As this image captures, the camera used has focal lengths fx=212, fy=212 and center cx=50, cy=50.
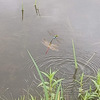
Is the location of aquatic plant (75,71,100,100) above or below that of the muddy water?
below

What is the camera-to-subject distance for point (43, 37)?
345 cm

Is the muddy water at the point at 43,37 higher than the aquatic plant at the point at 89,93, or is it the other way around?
the muddy water at the point at 43,37

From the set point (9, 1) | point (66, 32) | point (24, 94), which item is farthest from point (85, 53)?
point (9, 1)

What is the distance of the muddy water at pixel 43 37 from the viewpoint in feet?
9.14

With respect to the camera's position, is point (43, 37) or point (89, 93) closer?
point (89, 93)

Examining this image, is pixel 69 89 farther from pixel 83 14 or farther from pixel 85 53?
pixel 83 14

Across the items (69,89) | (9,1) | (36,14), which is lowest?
(69,89)

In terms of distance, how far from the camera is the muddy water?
279cm

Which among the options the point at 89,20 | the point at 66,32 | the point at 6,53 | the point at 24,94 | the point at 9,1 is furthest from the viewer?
the point at 9,1

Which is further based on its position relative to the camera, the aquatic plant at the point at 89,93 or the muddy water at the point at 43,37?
the muddy water at the point at 43,37

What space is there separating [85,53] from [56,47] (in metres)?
0.45

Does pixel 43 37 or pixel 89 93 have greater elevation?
pixel 43 37

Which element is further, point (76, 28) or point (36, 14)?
point (36, 14)

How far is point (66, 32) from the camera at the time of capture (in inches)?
143
